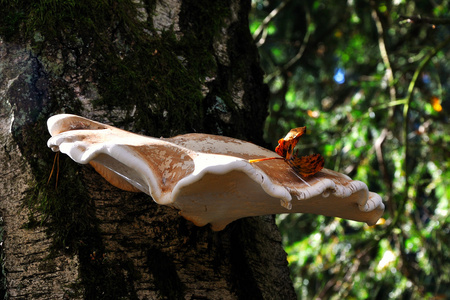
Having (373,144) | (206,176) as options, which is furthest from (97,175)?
(373,144)

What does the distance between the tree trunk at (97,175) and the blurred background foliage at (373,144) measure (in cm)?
195

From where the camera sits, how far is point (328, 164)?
4152 mm

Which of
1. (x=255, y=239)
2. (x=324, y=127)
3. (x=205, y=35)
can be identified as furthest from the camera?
(x=324, y=127)

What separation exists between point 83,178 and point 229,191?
500mm

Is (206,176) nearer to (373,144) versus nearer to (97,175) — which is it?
(97,175)

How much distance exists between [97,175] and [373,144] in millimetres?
3454

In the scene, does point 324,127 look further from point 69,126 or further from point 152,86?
point 69,126

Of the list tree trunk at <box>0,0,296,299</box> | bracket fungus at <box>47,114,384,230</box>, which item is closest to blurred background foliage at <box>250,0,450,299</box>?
tree trunk at <box>0,0,296,299</box>

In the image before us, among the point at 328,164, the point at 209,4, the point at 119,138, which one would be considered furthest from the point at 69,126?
the point at 328,164

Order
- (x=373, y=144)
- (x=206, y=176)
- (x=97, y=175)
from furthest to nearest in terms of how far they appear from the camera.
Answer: (x=373, y=144) → (x=97, y=175) → (x=206, y=176)

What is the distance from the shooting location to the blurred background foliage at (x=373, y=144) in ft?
12.5

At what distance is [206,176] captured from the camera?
0.97 metres

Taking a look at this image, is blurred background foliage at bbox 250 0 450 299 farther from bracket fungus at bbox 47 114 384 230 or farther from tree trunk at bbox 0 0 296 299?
bracket fungus at bbox 47 114 384 230

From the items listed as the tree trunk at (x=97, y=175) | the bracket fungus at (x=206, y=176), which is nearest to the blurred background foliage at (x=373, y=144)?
the tree trunk at (x=97, y=175)
